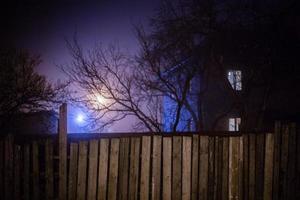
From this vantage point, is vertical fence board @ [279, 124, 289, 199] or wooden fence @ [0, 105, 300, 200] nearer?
wooden fence @ [0, 105, 300, 200]

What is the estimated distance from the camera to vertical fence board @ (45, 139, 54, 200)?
263 inches

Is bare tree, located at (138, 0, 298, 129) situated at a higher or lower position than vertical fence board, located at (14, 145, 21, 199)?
higher

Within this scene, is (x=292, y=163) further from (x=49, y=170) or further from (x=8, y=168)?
(x=8, y=168)

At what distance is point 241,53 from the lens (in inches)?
603

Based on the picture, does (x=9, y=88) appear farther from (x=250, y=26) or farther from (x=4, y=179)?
(x=250, y=26)

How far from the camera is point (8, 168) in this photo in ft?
22.7

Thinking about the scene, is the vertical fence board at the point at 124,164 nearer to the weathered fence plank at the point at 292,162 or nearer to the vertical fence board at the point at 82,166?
the vertical fence board at the point at 82,166

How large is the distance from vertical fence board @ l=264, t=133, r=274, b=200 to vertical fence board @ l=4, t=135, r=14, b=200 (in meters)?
4.74

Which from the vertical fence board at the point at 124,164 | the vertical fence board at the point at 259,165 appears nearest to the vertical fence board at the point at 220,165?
the vertical fence board at the point at 259,165

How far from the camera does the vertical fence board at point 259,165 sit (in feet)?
21.7

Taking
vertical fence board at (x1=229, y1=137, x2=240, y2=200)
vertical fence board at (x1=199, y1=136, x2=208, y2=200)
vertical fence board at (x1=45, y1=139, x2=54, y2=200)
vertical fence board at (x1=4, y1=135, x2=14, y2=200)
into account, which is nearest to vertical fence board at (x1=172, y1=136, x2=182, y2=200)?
vertical fence board at (x1=199, y1=136, x2=208, y2=200)

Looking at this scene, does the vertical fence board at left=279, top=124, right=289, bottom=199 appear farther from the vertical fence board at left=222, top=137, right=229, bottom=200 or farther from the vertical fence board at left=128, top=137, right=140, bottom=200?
the vertical fence board at left=128, top=137, right=140, bottom=200

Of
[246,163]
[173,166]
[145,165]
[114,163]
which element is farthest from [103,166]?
[246,163]

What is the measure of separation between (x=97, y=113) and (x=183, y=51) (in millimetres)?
4453
